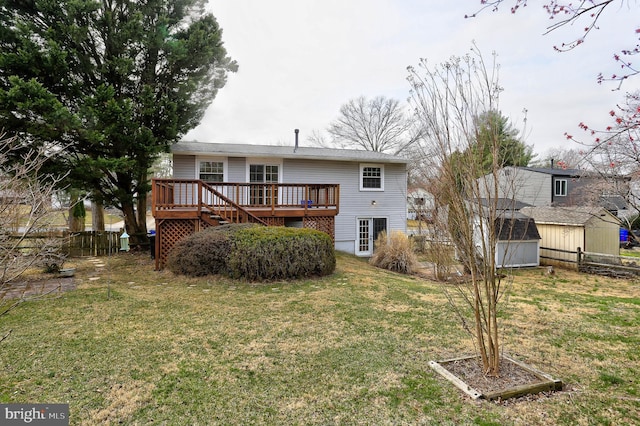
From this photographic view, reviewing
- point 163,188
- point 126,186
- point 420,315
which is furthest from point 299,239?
point 126,186

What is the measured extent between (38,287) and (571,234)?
60.5 ft

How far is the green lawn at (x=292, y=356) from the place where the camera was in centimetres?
289

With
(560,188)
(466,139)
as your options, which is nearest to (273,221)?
(466,139)

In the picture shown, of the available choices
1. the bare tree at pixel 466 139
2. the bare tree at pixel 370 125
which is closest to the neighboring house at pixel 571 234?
the bare tree at pixel 466 139

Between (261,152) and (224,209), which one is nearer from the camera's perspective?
(224,209)

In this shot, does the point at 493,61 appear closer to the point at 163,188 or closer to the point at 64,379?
the point at 64,379

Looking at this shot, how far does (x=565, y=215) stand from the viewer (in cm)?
1502

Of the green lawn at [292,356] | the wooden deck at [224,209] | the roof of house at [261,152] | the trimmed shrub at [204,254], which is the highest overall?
the roof of house at [261,152]

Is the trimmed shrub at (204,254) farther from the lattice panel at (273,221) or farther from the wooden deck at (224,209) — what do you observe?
the lattice panel at (273,221)

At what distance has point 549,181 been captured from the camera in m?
23.3

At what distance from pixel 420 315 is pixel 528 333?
1553 mm

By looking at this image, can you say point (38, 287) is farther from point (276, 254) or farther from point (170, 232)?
point (276, 254)

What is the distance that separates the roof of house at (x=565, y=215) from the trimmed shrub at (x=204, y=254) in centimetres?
1168

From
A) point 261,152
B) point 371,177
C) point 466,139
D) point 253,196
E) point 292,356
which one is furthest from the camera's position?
point 371,177
